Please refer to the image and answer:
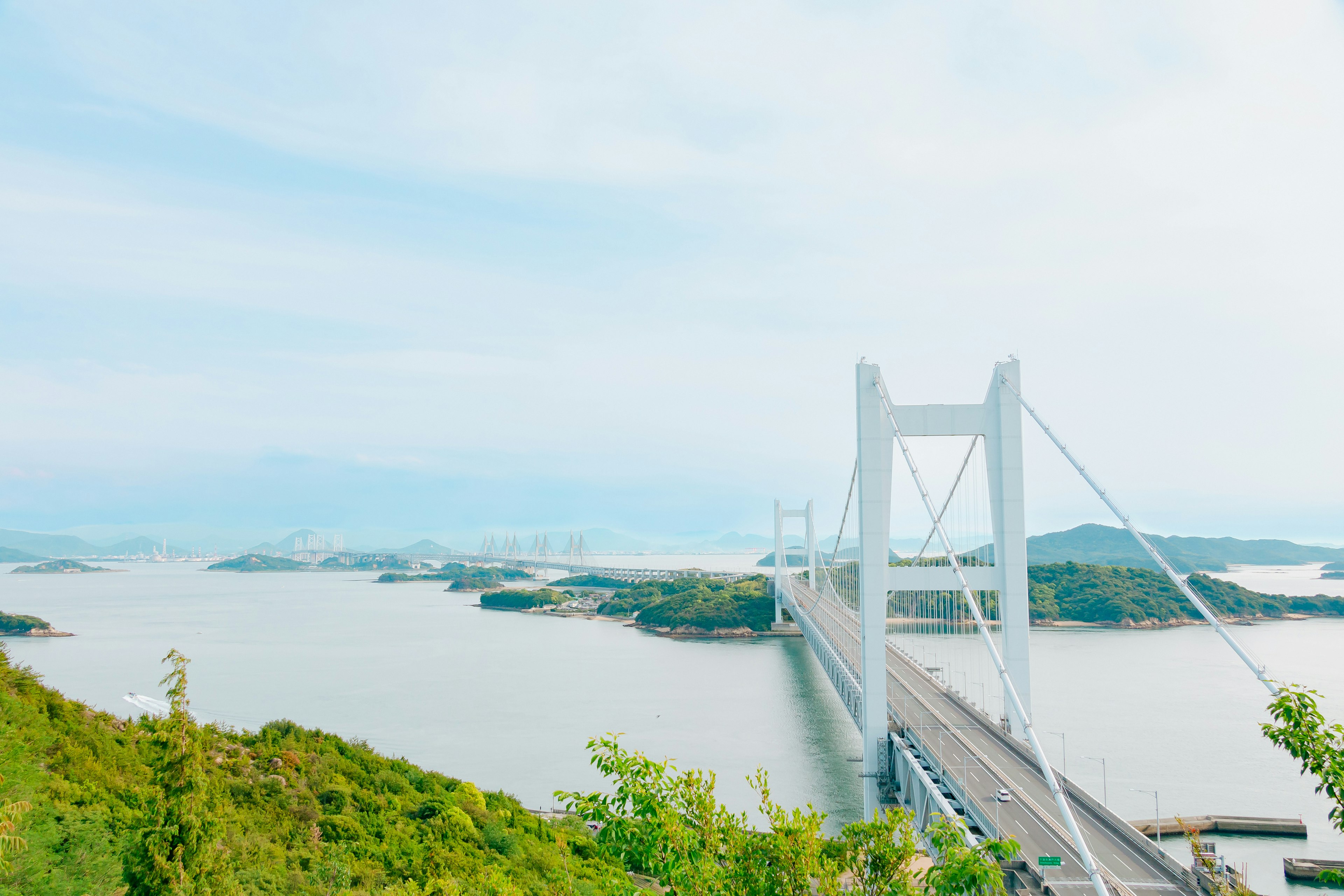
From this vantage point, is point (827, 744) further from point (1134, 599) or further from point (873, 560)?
point (1134, 599)

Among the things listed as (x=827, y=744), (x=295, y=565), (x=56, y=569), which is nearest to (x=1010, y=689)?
(x=827, y=744)

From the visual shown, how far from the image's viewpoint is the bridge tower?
12.6 metres

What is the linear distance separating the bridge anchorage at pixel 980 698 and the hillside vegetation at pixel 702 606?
31916 mm

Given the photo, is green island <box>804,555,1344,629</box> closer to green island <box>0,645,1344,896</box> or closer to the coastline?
the coastline

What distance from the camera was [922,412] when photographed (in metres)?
13.7

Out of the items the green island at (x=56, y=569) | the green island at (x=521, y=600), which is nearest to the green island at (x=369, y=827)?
the green island at (x=521, y=600)

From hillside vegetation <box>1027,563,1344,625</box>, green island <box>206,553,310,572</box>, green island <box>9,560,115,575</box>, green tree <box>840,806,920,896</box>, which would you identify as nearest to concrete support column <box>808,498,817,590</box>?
hillside vegetation <box>1027,563,1344,625</box>

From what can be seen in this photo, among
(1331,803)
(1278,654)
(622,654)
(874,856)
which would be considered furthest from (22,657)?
(1278,654)

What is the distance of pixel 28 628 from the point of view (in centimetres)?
4816

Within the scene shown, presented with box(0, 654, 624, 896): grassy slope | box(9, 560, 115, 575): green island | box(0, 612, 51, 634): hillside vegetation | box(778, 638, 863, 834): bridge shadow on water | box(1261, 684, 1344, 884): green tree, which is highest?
box(1261, 684, 1344, 884): green tree

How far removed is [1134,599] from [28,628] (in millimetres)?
72078

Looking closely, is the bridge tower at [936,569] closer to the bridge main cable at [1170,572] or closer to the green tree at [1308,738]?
the bridge main cable at [1170,572]

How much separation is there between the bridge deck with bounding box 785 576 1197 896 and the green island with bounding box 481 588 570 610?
56.4 metres

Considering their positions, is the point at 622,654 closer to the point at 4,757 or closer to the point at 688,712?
the point at 688,712
